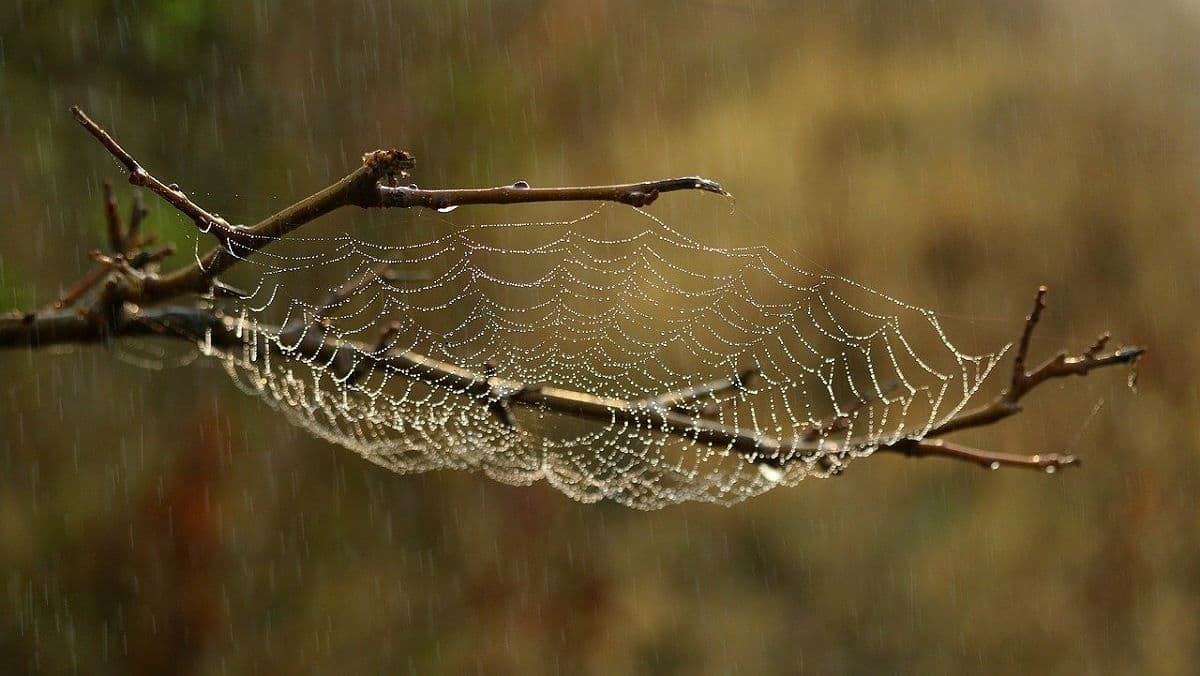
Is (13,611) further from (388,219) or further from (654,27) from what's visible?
(654,27)

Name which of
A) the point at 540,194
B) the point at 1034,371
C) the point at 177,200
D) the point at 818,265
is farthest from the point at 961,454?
the point at 818,265

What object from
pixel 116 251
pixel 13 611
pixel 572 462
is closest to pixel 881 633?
pixel 572 462

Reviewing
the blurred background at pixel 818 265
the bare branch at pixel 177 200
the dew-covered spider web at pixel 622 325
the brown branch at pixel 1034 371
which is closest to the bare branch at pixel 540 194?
the bare branch at pixel 177 200

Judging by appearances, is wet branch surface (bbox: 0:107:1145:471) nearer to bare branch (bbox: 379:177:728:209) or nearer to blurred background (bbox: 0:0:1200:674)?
bare branch (bbox: 379:177:728:209)

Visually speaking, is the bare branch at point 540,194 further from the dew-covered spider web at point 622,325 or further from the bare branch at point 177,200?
the dew-covered spider web at point 622,325

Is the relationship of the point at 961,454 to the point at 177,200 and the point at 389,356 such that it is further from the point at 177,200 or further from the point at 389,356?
the point at 177,200

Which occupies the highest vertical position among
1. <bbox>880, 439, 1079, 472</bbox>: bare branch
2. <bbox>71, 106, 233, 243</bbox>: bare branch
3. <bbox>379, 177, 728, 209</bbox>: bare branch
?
<bbox>71, 106, 233, 243</bbox>: bare branch

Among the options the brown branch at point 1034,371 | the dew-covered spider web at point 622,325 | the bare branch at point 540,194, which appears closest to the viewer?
the bare branch at point 540,194

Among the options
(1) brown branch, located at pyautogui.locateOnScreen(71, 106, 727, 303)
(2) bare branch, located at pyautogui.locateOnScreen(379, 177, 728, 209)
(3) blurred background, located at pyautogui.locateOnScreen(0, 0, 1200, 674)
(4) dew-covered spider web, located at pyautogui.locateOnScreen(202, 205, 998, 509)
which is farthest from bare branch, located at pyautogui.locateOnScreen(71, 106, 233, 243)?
(3) blurred background, located at pyautogui.locateOnScreen(0, 0, 1200, 674)
